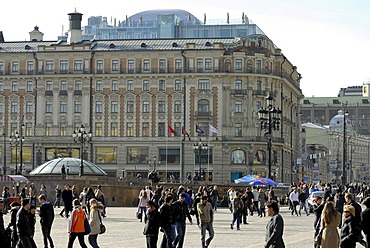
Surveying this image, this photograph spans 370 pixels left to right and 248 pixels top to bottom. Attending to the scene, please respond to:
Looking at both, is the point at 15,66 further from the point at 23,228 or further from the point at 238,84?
the point at 23,228

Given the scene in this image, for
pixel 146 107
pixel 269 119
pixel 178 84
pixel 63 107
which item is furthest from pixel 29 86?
pixel 269 119

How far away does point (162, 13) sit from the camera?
136625 mm

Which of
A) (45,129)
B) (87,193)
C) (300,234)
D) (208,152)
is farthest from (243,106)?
(300,234)

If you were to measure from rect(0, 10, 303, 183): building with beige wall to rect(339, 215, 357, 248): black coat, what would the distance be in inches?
3320

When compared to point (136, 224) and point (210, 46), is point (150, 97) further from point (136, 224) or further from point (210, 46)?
point (136, 224)

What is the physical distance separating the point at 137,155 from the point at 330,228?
294 feet

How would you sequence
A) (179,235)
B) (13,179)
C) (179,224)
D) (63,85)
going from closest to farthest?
(179,235)
(179,224)
(13,179)
(63,85)

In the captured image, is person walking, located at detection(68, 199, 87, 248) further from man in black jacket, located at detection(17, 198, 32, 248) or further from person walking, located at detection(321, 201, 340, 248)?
person walking, located at detection(321, 201, 340, 248)

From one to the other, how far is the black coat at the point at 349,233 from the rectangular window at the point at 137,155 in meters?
87.3

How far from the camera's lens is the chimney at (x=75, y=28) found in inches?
4464

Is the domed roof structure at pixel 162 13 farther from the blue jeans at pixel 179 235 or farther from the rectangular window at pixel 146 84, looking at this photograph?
the blue jeans at pixel 179 235

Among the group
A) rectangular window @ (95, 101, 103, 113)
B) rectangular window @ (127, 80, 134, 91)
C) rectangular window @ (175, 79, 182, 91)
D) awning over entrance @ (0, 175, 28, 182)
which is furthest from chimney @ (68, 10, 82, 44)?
awning over entrance @ (0, 175, 28, 182)

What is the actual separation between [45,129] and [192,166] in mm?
16554

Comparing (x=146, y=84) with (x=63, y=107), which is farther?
(x=63, y=107)
